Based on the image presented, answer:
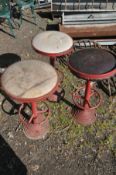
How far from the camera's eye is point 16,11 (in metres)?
9.09

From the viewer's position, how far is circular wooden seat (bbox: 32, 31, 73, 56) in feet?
17.1

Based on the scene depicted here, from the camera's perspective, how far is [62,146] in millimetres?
5441

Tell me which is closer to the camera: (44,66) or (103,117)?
(44,66)

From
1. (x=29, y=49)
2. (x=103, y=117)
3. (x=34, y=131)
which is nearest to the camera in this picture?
(x=34, y=131)

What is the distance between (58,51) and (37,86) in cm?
102

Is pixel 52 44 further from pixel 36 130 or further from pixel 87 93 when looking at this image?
pixel 36 130

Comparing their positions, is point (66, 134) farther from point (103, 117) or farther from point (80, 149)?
point (103, 117)

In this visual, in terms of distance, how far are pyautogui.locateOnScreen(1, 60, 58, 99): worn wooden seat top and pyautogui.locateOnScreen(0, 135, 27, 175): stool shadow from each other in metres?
1.43

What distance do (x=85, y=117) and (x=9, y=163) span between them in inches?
68.4

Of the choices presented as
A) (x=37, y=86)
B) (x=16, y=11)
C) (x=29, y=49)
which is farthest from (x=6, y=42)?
(x=37, y=86)

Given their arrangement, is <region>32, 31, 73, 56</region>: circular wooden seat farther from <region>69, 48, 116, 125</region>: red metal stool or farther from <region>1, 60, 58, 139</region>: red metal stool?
<region>1, 60, 58, 139</region>: red metal stool

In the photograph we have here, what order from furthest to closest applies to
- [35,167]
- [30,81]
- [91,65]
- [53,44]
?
1. [53,44]
2. [35,167]
3. [91,65]
4. [30,81]

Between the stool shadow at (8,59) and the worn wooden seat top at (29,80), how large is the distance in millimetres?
2422

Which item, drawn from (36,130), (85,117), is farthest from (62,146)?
(85,117)
